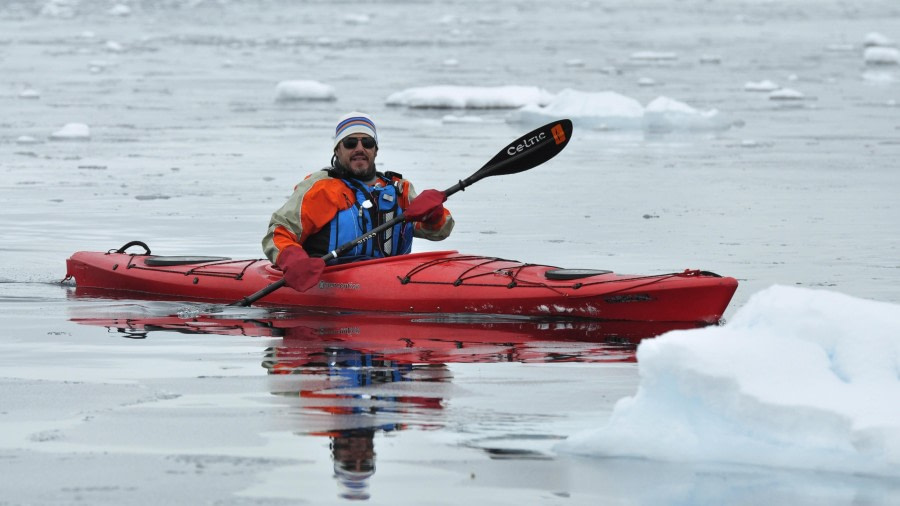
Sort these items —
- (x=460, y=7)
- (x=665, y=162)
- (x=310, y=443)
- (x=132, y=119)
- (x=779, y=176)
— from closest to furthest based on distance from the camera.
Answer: (x=310, y=443) < (x=779, y=176) < (x=665, y=162) < (x=132, y=119) < (x=460, y=7)

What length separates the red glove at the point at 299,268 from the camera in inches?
275

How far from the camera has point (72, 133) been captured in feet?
50.7

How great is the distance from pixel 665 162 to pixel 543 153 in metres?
5.79

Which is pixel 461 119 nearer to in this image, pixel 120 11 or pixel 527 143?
pixel 527 143

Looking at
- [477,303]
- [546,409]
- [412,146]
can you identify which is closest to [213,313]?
[477,303]

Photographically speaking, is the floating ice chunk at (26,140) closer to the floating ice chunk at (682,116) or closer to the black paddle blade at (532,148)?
the floating ice chunk at (682,116)

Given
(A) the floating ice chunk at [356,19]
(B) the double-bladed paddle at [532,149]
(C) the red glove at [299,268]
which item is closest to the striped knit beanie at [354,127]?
(C) the red glove at [299,268]

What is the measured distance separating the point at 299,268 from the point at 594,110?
1028 centimetres

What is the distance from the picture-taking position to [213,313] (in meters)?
7.26

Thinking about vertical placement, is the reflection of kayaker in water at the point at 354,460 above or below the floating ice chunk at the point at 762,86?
below

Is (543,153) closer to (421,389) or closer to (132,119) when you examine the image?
(421,389)

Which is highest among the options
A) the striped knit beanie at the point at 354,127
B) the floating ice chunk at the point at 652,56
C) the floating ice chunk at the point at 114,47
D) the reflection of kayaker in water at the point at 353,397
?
the floating ice chunk at the point at 114,47

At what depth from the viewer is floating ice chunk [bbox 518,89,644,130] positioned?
16891mm

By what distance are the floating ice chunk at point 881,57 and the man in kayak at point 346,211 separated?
20087mm
